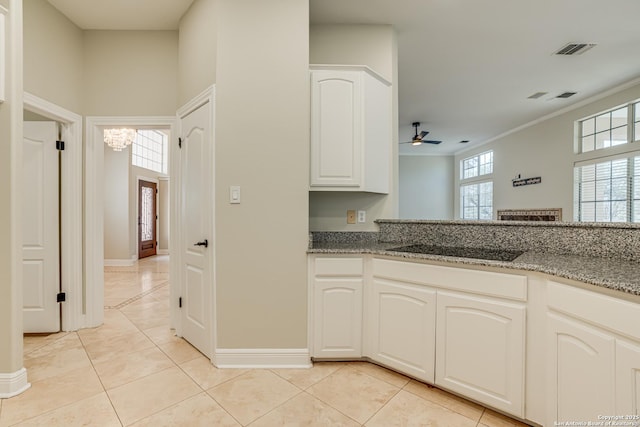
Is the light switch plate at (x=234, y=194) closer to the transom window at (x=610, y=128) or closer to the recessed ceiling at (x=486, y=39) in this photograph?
the recessed ceiling at (x=486, y=39)

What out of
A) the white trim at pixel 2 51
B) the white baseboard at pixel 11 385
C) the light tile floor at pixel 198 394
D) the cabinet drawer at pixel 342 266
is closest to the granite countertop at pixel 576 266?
the cabinet drawer at pixel 342 266

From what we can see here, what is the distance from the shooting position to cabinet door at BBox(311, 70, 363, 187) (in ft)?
7.55

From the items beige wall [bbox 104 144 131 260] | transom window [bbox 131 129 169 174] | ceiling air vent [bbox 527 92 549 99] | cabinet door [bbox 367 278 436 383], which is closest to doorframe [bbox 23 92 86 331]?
cabinet door [bbox 367 278 436 383]

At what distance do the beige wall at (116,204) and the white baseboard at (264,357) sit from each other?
543 centimetres

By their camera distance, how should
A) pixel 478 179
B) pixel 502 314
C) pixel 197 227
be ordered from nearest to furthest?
pixel 502 314
pixel 197 227
pixel 478 179

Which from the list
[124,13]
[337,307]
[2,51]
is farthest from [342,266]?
[124,13]

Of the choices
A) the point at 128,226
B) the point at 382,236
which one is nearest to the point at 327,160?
the point at 382,236

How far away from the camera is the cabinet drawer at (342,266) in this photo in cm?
218

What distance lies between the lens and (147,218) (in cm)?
779

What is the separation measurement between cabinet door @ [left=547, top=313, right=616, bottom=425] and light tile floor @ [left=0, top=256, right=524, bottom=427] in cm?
36

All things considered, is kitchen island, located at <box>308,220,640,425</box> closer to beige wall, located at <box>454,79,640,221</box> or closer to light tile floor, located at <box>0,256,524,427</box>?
light tile floor, located at <box>0,256,524,427</box>

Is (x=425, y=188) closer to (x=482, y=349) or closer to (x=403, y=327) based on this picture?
(x=403, y=327)

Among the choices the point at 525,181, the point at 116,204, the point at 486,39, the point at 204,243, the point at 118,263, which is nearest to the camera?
the point at 204,243

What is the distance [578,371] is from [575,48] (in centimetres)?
373
